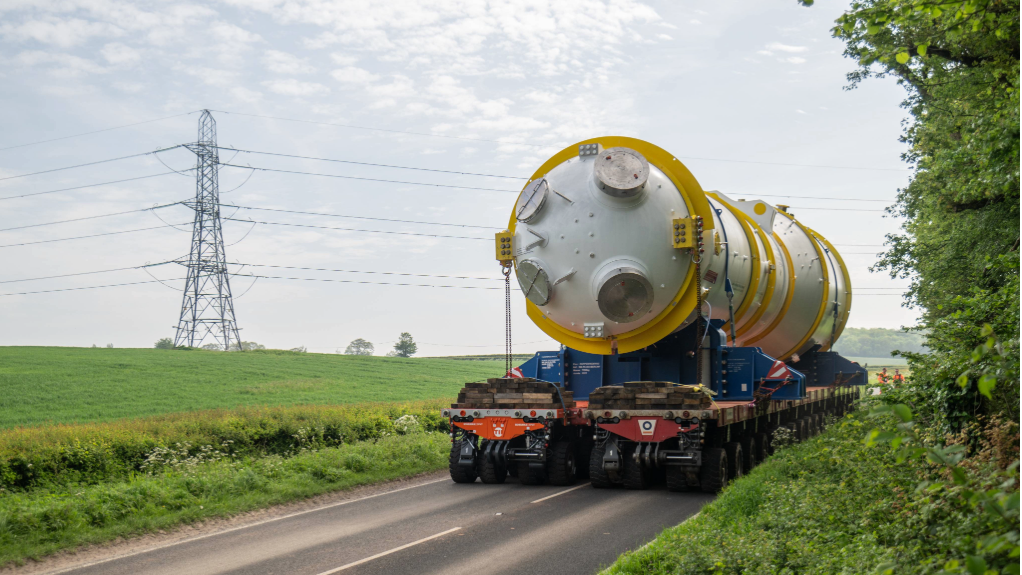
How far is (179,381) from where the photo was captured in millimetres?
33312

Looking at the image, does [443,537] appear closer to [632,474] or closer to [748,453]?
[632,474]

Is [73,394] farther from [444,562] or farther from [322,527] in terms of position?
[444,562]

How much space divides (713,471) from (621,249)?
11.5 feet

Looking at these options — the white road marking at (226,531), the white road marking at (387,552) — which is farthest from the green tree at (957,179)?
the white road marking at (226,531)

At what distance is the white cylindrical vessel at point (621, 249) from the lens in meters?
Answer: 11.7

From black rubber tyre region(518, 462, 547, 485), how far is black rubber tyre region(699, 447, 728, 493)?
2457 mm

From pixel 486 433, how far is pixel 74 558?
566 centimetres

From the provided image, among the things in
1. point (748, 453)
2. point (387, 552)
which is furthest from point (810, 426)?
point (387, 552)

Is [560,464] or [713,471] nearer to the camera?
[713,471]

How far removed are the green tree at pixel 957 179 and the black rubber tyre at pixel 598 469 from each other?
4463 millimetres

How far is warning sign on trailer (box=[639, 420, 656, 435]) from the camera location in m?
11.0

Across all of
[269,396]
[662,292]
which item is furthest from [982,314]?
[269,396]

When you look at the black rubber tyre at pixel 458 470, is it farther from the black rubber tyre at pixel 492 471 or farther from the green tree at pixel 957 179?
the green tree at pixel 957 179

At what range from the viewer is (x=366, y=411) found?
1920 centimetres
